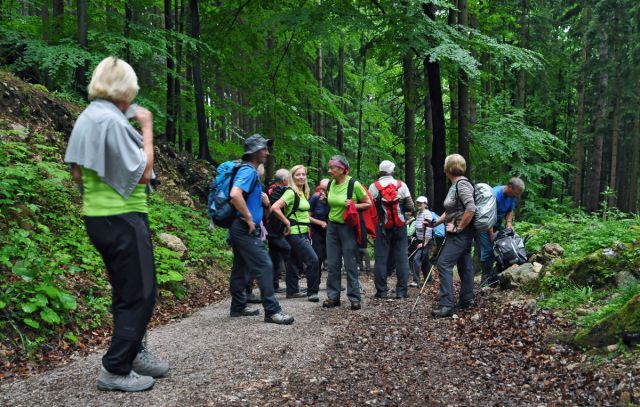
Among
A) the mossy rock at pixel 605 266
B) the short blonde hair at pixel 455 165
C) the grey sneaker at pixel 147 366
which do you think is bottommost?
the grey sneaker at pixel 147 366

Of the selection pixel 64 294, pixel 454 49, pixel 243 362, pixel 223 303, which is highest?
pixel 454 49

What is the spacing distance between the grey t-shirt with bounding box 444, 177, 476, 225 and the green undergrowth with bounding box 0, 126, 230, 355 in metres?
4.15

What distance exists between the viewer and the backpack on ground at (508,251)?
825cm

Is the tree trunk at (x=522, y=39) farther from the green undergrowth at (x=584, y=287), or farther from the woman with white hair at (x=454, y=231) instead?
the woman with white hair at (x=454, y=231)

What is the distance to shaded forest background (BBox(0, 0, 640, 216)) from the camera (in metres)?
9.63

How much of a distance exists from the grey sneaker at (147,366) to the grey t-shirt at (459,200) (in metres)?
4.50

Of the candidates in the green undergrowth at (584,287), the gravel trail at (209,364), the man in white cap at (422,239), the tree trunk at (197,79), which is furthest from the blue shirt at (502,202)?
the tree trunk at (197,79)

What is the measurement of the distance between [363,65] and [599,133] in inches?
504

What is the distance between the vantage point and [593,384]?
369 centimetres

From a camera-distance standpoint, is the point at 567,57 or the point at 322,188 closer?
the point at 322,188

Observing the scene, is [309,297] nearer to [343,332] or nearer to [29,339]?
[343,332]

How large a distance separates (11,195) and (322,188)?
5.64 metres

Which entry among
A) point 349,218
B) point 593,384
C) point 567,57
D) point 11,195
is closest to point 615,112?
point 567,57

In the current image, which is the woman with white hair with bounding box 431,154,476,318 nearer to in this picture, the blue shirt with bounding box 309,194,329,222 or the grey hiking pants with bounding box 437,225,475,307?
the grey hiking pants with bounding box 437,225,475,307
